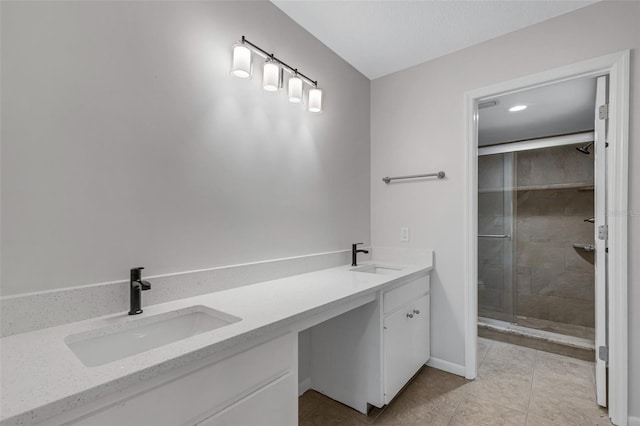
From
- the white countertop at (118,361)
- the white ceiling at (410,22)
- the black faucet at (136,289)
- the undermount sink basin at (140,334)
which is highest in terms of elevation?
the white ceiling at (410,22)

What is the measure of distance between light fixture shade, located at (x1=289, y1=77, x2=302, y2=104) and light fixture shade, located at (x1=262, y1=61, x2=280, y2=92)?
0.15 m

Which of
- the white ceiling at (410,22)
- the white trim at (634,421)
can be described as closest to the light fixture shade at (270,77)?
the white ceiling at (410,22)

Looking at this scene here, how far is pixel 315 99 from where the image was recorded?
1914 mm

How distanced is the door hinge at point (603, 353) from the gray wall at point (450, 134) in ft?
0.36

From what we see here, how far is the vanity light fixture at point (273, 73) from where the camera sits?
1443mm

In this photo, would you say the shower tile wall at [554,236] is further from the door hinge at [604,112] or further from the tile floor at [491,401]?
the door hinge at [604,112]

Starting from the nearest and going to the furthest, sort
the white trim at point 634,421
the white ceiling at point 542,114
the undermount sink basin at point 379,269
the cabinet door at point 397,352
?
the white trim at point 634,421 < the cabinet door at point 397,352 < the undermount sink basin at point 379,269 < the white ceiling at point 542,114

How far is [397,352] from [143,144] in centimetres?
174

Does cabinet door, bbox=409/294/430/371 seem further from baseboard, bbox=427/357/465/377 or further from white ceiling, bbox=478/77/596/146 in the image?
white ceiling, bbox=478/77/596/146

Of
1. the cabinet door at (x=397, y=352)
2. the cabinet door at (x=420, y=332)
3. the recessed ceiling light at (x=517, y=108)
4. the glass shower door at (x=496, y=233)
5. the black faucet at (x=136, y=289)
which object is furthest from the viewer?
the glass shower door at (x=496, y=233)

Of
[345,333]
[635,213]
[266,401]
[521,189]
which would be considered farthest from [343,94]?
[521,189]

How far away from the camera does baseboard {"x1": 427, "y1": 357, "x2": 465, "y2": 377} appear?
215 cm

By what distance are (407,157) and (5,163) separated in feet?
7.46

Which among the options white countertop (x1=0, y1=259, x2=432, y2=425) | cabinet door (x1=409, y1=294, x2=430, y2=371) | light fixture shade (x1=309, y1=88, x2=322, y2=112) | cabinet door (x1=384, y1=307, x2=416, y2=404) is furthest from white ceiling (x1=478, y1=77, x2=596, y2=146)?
white countertop (x1=0, y1=259, x2=432, y2=425)
